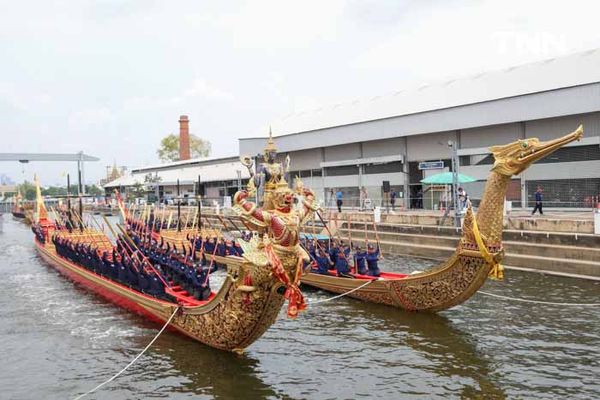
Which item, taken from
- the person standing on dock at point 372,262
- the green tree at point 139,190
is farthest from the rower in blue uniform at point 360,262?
the green tree at point 139,190

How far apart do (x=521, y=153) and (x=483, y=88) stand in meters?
19.1

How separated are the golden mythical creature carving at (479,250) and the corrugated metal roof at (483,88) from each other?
549 inches

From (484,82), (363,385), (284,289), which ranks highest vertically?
(484,82)

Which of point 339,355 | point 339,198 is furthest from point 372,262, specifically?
point 339,198

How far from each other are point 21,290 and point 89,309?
14.7ft

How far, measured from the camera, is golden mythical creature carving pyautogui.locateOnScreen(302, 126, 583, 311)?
10.1m

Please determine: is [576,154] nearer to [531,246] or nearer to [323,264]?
[531,246]

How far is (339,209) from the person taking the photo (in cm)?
2788

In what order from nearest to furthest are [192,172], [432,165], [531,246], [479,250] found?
[479,250], [531,246], [432,165], [192,172]

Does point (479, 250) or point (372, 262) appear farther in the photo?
point (372, 262)

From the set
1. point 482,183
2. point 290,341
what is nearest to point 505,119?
point 482,183

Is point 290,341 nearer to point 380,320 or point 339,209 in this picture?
point 380,320

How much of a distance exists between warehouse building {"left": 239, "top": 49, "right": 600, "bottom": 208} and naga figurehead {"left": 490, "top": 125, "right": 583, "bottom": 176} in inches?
453

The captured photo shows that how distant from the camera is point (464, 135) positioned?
85.5ft
